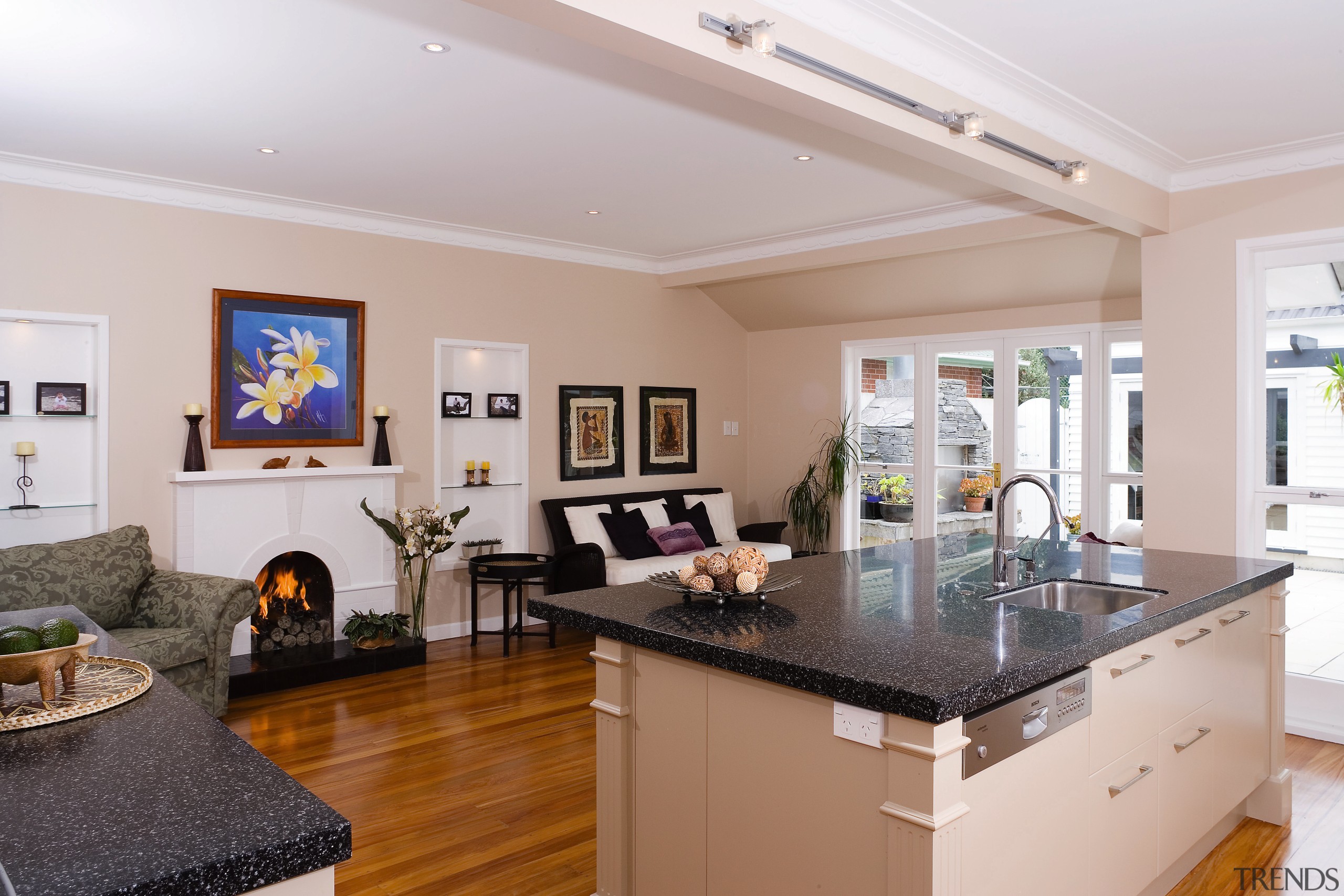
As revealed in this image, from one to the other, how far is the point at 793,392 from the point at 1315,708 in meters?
4.16

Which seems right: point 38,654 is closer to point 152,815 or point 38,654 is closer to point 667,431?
point 152,815

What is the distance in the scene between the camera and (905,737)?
5.44 ft

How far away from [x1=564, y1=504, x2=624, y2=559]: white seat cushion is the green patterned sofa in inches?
88.7

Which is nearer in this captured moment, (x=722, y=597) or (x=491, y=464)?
(x=722, y=597)

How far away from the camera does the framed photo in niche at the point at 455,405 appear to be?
5703mm

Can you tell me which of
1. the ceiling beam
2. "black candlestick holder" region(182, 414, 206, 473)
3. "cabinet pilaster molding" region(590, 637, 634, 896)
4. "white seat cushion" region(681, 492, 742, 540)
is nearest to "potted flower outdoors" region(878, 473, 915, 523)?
"white seat cushion" region(681, 492, 742, 540)

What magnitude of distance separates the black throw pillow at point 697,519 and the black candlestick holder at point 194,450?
3202 mm

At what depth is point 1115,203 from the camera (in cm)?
389

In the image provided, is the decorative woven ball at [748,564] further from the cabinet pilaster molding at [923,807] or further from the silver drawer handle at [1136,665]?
the silver drawer handle at [1136,665]

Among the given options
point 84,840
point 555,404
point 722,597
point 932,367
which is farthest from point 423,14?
point 932,367

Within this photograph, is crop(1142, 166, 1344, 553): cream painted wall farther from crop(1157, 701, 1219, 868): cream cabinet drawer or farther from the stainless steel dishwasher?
the stainless steel dishwasher

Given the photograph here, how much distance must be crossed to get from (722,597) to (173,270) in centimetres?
381

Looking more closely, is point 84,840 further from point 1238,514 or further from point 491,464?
point 491,464

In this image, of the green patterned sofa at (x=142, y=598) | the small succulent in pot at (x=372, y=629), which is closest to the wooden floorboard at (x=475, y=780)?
the small succulent in pot at (x=372, y=629)
